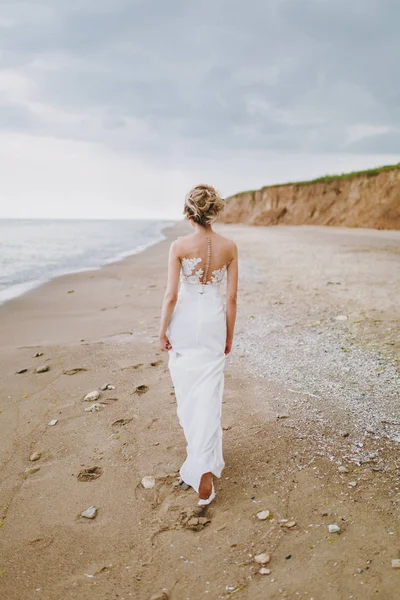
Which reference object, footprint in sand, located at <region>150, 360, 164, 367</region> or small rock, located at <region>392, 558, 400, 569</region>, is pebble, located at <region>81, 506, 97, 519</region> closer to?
small rock, located at <region>392, 558, 400, 569</region>

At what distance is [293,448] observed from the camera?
12.4 feet

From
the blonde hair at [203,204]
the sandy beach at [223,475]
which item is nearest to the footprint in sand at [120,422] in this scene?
the sandy beach at [223,475]

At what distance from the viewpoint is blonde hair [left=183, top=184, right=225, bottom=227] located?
10.9ft

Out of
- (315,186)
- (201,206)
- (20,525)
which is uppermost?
(315,186)

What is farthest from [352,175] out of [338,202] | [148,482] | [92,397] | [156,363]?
[148,482]

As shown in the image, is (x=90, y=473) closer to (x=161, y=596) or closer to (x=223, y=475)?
(x=223, y=475)

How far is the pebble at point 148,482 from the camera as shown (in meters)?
3.45

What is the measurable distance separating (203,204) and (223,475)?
89.9 inches

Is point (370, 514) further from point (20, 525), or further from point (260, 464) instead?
point (20, 525)

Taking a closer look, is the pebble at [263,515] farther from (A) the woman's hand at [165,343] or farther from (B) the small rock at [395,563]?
(A) the woman's hand at [165,343]

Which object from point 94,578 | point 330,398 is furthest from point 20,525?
point 330,398

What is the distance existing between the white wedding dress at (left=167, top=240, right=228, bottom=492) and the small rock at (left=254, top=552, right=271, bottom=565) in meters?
0.77

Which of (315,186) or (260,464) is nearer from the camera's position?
(260,464)

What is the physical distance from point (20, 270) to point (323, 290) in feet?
39.3
